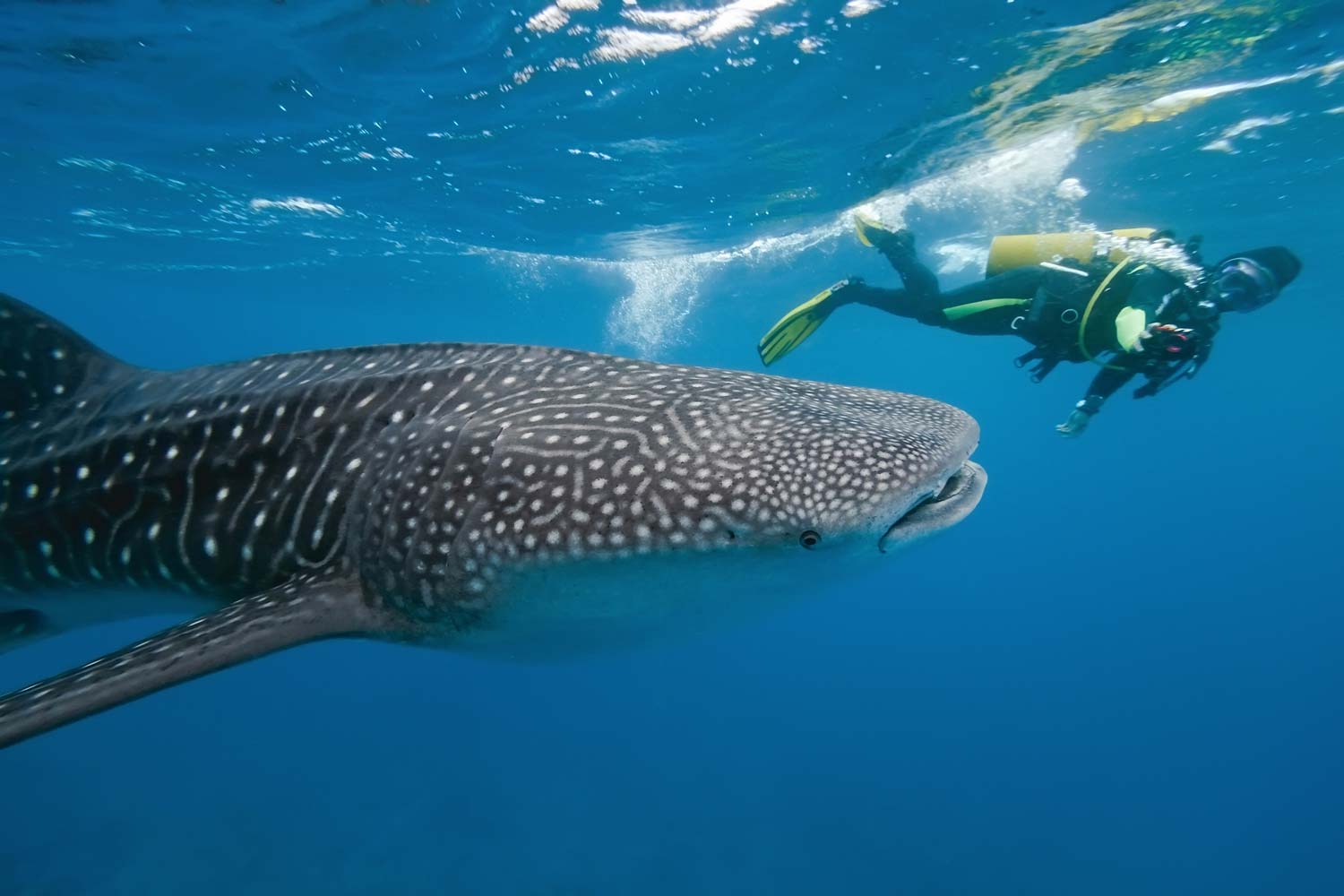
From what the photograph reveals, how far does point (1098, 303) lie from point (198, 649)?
9617mm

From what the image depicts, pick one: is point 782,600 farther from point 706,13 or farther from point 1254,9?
point 1254,9

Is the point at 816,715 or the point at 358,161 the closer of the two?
the point at 358,161

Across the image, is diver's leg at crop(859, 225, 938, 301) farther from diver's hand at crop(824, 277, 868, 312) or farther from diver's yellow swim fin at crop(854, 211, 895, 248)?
diver's hand at crop(824, 277, 868, 312)

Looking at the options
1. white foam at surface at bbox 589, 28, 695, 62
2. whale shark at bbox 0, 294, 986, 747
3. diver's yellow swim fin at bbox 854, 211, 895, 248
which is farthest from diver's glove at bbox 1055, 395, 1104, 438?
white foam at surface at bbox 589, 28, 695, 62

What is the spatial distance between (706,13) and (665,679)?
25247 mm

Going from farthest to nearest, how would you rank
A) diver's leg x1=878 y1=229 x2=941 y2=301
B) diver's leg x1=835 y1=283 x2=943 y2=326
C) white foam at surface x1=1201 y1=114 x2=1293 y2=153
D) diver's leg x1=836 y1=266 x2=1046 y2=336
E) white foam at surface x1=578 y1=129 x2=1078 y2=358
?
white foam at surface x1=578 y1=129 x2=1078 y2=358, white foam at surface x1=1201 y1=114 x2=1293 y2=153, diver's leg x1=878 y1=229 x2=941 y2=301, diver's leg x1=835 y1=283 x2=943 y2=326, diver's leg x1=836 y1=266 x2=1046 y2=336

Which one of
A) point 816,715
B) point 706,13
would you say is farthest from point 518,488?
point 816,715

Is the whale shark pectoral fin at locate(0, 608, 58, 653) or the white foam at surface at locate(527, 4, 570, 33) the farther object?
the white foam at surface at locate(527, 4, 570, 33)

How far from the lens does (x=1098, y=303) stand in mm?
8930

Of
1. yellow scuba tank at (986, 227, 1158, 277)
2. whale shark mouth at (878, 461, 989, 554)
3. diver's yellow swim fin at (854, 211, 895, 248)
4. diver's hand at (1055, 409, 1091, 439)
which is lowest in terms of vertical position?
diver's hand at (1055, 409, 1091, 439)

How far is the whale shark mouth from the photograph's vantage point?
8.63 feet

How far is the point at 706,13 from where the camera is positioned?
11.8 m

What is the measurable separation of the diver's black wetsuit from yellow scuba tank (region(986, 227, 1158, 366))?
198mm

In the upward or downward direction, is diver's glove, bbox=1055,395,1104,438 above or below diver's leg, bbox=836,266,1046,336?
below
